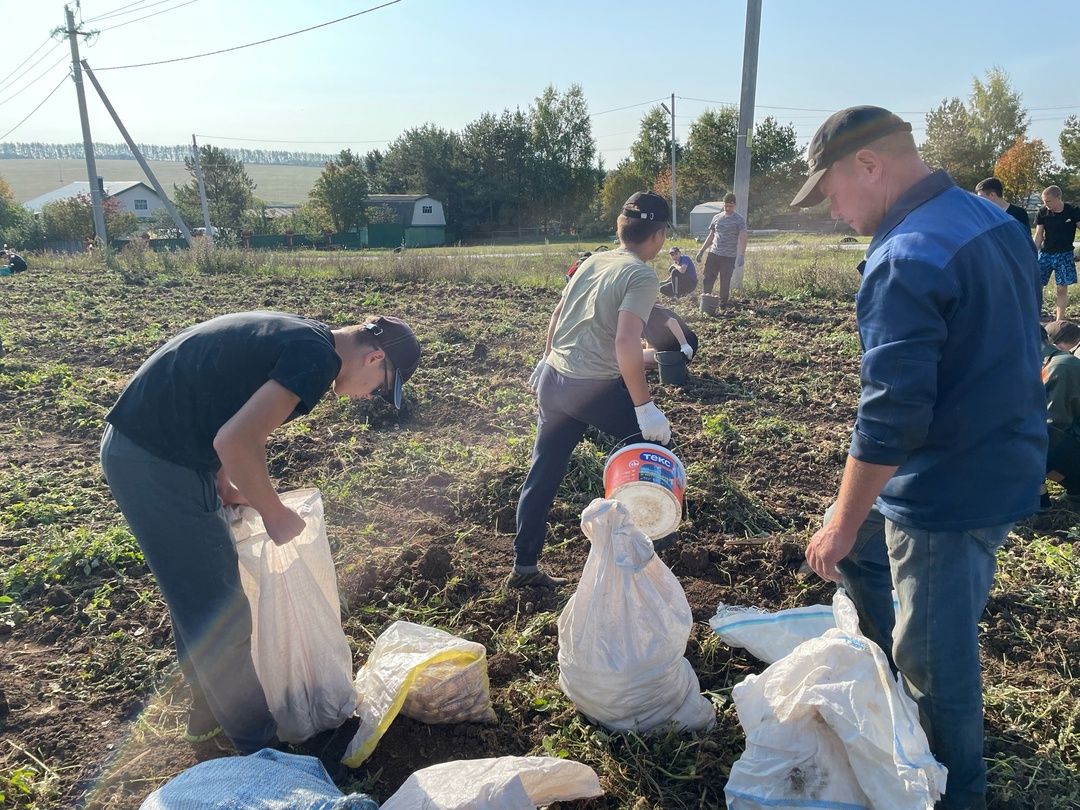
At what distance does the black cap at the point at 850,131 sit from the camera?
182 cm

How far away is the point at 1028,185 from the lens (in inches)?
1412

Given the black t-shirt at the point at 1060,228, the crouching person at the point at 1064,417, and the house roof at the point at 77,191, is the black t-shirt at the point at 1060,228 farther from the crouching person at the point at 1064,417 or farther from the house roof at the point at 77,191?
the house roof at the point at 77,191

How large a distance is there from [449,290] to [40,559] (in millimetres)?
11075

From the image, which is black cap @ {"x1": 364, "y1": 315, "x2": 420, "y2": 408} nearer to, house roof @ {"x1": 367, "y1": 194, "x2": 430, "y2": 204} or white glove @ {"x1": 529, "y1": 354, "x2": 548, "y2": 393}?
white glove @ {"x1": 529, "y1": 354, "x2": 548, "y2": 393}

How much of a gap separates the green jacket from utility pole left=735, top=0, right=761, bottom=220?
→ 8.24 m

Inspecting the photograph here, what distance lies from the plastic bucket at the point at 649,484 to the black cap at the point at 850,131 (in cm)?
123

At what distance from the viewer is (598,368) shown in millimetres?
3078

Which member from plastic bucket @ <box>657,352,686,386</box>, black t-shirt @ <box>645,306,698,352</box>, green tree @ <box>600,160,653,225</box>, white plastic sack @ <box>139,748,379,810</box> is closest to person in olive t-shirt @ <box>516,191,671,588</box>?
white plastic sack @ <box>139,748,379,810</box>

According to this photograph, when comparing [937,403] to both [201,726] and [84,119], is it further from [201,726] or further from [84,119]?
[84,119]

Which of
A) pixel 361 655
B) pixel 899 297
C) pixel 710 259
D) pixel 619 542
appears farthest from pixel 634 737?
pixel 710 259

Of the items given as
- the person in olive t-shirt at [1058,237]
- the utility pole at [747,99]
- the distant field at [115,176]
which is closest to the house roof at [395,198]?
the utility pole at [747,99]

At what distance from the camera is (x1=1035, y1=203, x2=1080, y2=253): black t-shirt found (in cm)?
897

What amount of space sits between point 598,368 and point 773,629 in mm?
1223

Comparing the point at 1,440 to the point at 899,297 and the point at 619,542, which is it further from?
the point at 899,297
